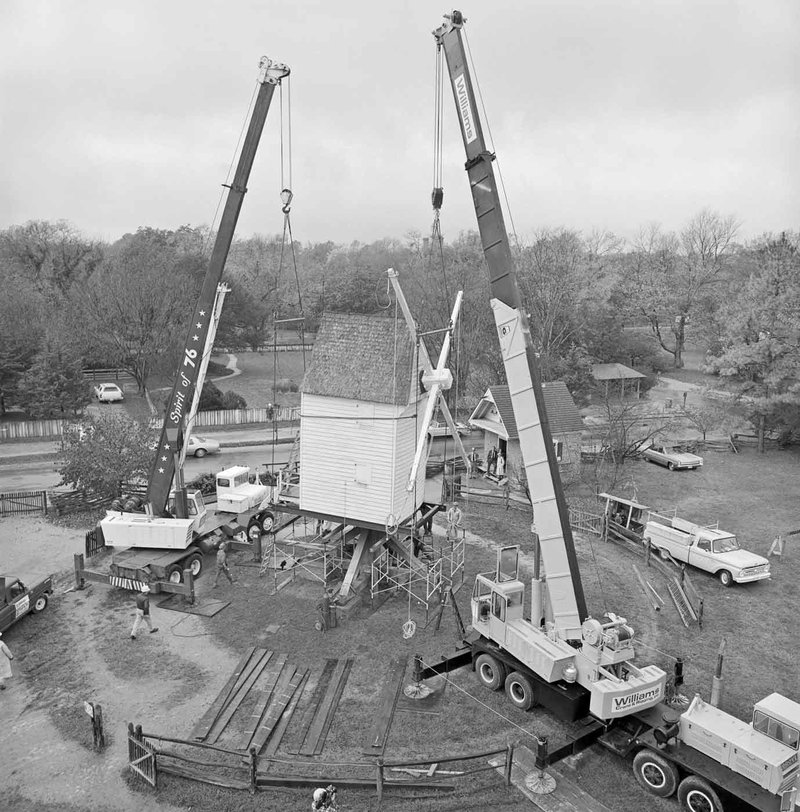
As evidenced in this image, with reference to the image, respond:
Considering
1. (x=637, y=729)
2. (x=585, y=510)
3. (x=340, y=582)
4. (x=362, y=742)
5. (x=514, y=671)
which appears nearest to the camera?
(x=637, y=729)

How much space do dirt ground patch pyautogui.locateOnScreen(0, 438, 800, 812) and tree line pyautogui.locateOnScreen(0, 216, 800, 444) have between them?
10820mm

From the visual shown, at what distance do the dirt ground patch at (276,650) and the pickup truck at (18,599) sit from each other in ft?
1.40

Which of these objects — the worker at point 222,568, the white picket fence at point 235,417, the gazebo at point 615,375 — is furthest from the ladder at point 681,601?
the gazebo at point 615,375

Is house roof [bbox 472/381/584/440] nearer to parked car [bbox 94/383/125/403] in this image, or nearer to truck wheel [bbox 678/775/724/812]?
truck wheel [bbox 678/775/724/812]

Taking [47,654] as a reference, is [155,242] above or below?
above

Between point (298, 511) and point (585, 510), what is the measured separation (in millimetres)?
14788

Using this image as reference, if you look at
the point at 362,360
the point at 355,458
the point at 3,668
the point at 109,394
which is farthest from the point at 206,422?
the point at 3,668

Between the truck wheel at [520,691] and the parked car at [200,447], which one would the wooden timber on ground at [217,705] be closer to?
the truck wheel at [520,691]

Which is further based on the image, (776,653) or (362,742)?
(776,653)

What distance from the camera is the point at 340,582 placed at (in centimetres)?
2264

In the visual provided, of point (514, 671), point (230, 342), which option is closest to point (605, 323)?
point (230, 342)

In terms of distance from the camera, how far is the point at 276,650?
18406 mm

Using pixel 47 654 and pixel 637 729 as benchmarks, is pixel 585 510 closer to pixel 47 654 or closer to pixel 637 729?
pixel 637 729

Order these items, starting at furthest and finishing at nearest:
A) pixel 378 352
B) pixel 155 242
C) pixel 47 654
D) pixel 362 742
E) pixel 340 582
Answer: pixel 155 242
pixel 340 582
pixel 378 352
pixel 47 654
pixel 362 742
